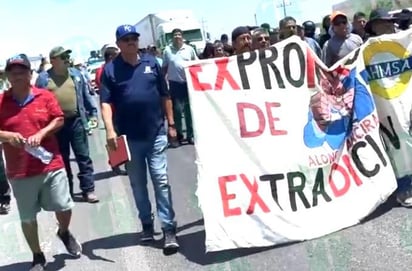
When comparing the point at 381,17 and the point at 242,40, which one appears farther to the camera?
the point at 381,17

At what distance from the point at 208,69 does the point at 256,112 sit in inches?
21.2

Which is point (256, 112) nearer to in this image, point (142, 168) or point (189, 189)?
point (142, 168)

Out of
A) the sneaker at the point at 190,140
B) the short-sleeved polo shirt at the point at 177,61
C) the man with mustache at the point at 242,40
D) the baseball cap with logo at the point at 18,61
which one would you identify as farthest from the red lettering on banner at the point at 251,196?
the sneaker at the point at 190,140

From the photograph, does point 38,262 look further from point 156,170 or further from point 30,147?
point 156,170

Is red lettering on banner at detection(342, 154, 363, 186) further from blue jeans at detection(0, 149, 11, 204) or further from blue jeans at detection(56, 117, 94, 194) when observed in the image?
blue jeans at detection(0, 149, 11, 204)

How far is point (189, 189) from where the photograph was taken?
26.5ft

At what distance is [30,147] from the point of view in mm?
5129

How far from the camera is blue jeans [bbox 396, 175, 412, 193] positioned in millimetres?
6027

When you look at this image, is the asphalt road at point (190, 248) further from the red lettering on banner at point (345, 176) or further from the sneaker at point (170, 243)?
the red lettering on banner at point (345, 176)

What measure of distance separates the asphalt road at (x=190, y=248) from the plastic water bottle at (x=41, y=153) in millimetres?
981

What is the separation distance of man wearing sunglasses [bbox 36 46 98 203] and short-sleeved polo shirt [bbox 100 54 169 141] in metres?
2.20

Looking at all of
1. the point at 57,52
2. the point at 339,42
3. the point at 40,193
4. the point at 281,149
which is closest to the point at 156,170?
the point at 40,193

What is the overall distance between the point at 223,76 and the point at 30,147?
166 cm

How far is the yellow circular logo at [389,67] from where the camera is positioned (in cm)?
603
